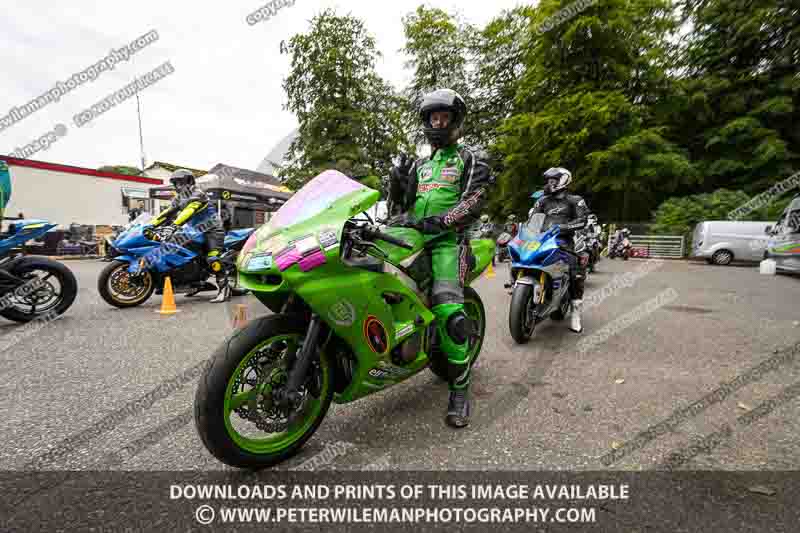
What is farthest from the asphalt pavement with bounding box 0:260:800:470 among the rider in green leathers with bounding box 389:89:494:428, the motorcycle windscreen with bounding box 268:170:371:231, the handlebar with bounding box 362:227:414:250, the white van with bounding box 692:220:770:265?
the white van with bounding box 692:220:770:265

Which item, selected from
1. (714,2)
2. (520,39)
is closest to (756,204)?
(714,2)

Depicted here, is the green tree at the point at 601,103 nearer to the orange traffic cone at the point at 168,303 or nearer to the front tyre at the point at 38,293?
the orange traffic cone at the point at 168,303

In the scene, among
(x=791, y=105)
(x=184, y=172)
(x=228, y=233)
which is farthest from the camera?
(x=791, y=105)

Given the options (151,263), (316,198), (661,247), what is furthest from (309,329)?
(661,247)

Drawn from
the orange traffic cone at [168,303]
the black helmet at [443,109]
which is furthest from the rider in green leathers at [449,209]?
the orange traffic cone at [168,303]

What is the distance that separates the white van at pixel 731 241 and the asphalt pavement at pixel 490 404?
1318 cm

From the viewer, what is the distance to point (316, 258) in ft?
6.38

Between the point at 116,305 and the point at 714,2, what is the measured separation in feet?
97.4

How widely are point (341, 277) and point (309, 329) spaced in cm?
31

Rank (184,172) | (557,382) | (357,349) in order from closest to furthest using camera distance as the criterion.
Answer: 1. (357,349)
2. (557,382)
3. (184,172)

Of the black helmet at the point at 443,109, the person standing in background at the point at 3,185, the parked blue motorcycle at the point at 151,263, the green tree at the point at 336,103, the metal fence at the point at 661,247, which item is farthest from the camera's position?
the green tree at the point at 336,103

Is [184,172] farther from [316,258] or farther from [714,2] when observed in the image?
[714,2]

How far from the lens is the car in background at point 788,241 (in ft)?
33.3

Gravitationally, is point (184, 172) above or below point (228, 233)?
above
